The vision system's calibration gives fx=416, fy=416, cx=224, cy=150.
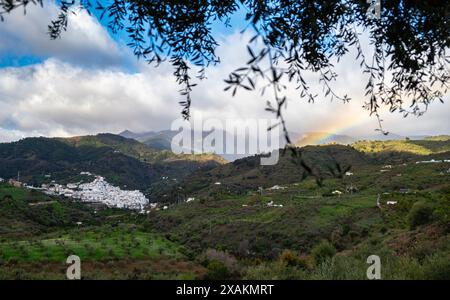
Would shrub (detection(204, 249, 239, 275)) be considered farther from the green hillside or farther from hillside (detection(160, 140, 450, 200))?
hillside (detection(160, 140, 450, 200))

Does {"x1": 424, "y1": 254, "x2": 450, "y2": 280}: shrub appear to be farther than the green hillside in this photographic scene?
No

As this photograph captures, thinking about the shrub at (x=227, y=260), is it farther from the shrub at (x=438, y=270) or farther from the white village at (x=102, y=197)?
the white village at (x=102, y=197)

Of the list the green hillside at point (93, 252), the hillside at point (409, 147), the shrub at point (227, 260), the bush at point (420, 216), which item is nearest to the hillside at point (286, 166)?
the hillside at point (409, 147)

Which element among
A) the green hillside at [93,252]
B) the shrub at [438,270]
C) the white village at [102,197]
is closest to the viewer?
the shrub at [438,270]

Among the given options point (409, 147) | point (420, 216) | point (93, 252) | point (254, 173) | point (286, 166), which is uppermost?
point (409, 147)

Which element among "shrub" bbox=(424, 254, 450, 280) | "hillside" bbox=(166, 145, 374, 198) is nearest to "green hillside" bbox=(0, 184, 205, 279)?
"shrub" bbox=(424, 254, 450, 280)

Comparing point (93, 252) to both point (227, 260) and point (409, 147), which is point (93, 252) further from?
point (409, 147)

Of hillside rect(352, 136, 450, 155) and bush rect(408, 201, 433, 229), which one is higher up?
hillside rect(352, 136, 450, 155)

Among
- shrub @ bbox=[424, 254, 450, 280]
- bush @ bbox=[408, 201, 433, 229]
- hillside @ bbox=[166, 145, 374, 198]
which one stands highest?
hillside @ bbox=[166, 145, 374, 198]

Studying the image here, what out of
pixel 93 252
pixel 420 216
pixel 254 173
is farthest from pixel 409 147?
pixel 93 252

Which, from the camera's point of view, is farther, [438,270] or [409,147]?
[409,147]
